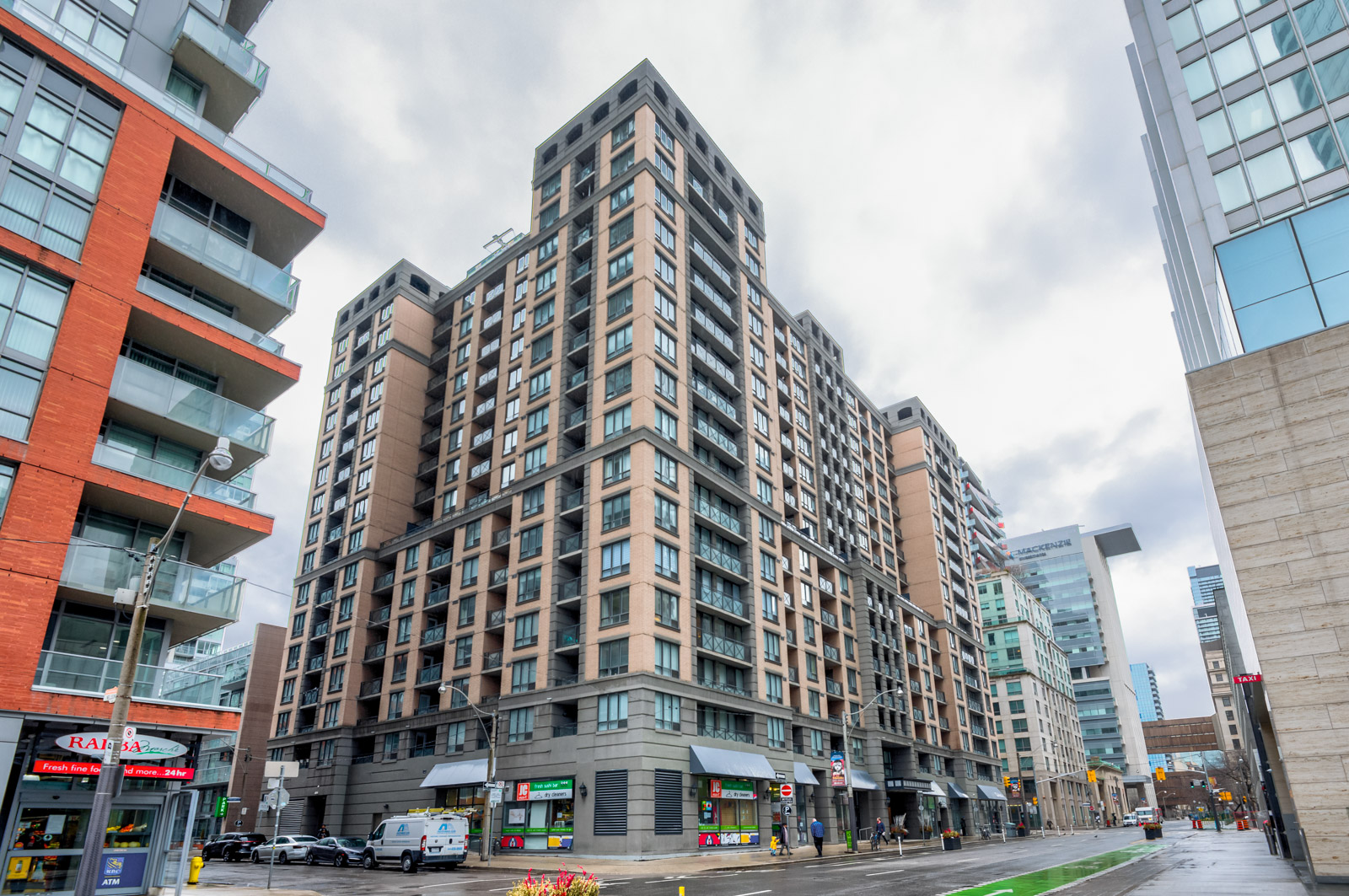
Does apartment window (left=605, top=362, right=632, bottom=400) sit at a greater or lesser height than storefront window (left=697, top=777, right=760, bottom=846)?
greater

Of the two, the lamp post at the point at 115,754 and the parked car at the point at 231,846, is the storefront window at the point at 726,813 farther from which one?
the lamp post at the point at 115,754

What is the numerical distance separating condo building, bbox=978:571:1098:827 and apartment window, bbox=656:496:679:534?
77.5m

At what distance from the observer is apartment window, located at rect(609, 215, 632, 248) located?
58.4m

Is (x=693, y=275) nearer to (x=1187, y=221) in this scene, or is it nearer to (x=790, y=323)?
(x=790, y=323)

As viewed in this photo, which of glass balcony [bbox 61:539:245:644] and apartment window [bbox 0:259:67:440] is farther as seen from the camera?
glass balcony [bbox 61:539:245:644]

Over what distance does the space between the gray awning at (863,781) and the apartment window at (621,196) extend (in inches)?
1891

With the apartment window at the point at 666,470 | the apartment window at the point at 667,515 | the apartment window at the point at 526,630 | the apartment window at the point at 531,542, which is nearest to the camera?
the apartment window at the point at 667,515

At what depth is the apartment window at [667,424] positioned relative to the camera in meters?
52.7

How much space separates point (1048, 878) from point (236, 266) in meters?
34.5

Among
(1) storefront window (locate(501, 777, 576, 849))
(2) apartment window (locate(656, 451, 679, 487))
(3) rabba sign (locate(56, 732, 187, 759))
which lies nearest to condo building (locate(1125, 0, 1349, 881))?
(2) apartment window (locate(656, 451, 679, 487))

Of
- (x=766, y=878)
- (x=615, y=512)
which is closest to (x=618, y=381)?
(x=615, y=512)

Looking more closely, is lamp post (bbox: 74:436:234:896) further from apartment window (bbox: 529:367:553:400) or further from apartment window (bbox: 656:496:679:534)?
apartment window (bbox: 529:367:553:400)

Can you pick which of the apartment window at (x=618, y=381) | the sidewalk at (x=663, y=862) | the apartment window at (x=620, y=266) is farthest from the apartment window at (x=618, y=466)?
the sidewalk at (x=663, y=862)

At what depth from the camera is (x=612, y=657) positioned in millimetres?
46656
